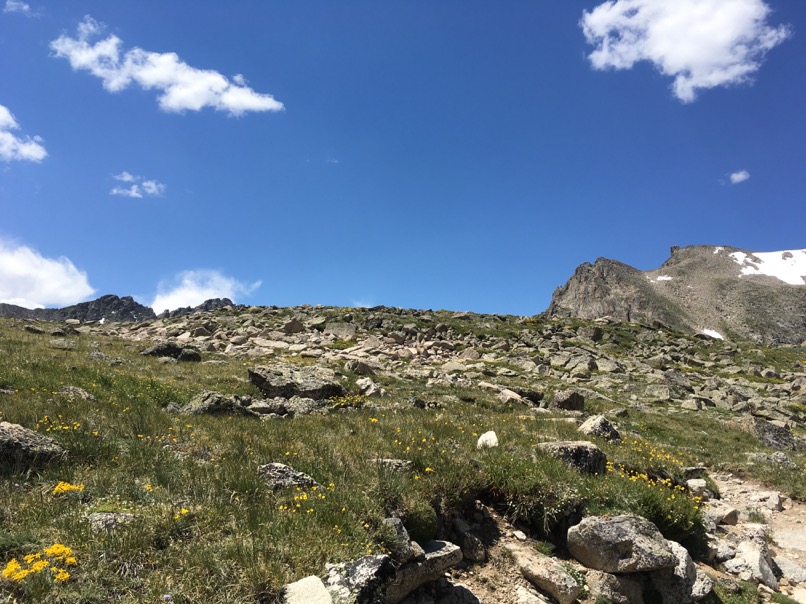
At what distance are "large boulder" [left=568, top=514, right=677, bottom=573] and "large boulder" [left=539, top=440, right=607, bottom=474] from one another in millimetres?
2175

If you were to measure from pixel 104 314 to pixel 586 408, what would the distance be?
475 feet

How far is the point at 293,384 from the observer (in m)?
18.5

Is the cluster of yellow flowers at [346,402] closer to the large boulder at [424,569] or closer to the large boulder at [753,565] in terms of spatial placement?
the large boulder at [424,569]

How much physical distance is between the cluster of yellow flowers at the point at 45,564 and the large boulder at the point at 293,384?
1304cm

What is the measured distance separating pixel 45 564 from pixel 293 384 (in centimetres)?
1406

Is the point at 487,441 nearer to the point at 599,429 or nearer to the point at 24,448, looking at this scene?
the point at 599,429

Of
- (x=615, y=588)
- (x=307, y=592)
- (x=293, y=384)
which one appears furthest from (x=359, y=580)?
(x=293, y=384)

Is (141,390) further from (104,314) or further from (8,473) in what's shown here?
(104,314)

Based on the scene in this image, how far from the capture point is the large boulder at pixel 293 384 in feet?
59.4

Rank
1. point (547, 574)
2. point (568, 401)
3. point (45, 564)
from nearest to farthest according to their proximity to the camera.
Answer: point (45, 564) → point (547, 574) → point (568, 401)

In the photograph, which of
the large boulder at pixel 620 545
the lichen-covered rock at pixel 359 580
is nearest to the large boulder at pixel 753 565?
the large boulder at pixel 620 545

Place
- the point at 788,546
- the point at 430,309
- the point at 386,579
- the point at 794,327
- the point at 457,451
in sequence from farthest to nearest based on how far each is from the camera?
the point at 794,327
the point at 430,309
the point at 788,546
the point at 457,451
the point at 386,579

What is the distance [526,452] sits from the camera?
10727 millimetres

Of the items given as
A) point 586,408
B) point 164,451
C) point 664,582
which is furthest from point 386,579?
point 586,408
